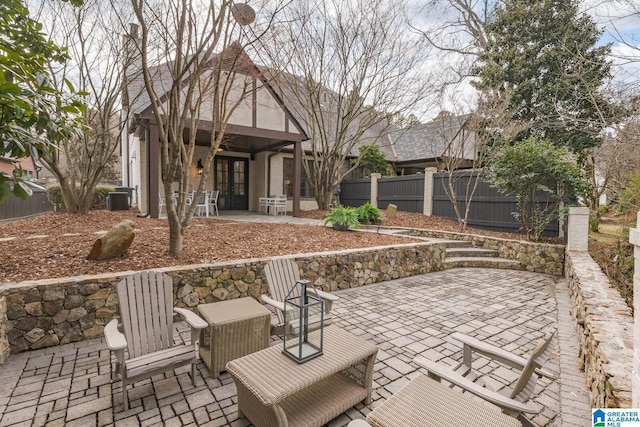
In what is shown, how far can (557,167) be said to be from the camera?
6.55 m

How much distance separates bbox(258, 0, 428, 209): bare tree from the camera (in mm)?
10008

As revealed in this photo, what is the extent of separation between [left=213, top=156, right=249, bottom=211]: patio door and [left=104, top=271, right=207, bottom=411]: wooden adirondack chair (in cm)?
1022

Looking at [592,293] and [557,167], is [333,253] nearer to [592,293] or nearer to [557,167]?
[592,293]

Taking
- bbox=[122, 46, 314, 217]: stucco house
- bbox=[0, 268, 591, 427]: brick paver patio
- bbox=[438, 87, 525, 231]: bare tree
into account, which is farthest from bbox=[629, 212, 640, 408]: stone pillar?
bbox=[438, 87, 525, 231]: bare tree

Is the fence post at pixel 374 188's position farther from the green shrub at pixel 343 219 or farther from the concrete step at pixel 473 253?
the concrete step at pixel 473 253

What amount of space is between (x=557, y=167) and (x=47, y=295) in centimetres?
866

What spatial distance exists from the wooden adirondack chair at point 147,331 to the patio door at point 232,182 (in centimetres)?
1022

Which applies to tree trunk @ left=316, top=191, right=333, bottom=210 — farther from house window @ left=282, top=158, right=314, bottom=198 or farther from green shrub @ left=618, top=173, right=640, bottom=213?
green shrub @ left=618, top=173, right=640, bottom=213

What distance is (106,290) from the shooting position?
3.38 meters

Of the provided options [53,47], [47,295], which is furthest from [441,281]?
[53,47]

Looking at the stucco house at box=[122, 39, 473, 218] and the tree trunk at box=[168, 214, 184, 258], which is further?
the stucco house at box=[122, 39, 473, 218]

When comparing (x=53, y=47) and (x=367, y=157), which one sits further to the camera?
(x=367, y=157)

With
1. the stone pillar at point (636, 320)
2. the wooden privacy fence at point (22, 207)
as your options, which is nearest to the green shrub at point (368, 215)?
the stone pillar at point (636, 320)

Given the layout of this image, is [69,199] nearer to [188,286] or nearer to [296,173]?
[296,173]
